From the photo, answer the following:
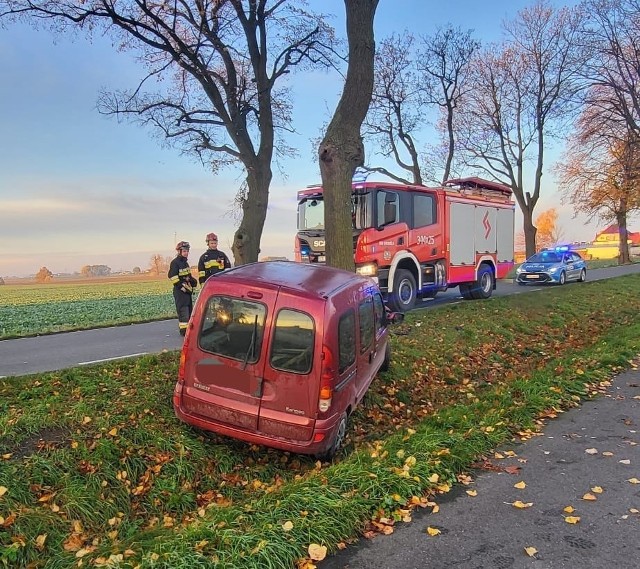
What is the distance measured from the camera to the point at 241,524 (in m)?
3.60

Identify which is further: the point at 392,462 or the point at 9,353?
the point at 9,353

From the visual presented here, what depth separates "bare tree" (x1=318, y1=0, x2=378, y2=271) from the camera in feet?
30.1

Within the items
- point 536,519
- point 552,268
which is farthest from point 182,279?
point 552,268

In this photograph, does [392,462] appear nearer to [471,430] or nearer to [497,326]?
[471,430]

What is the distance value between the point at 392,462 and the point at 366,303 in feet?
7.14

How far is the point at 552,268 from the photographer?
74.5ft

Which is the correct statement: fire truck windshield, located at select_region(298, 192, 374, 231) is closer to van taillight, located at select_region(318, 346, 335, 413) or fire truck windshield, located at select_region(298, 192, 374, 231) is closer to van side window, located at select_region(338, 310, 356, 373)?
van side window, located at select_region(338, 310, 356, 373)

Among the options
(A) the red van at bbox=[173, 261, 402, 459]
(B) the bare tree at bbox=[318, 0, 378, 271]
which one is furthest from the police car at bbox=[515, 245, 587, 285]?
(A) the red van at bbox=[173, 261, 402, 459]

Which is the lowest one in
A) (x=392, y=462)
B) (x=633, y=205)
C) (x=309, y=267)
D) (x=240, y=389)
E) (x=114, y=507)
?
(x=114, y=507)

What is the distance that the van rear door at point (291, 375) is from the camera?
4848 millimetres

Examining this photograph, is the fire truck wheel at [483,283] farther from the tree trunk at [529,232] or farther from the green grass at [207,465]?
the tree trunk at [529,232]

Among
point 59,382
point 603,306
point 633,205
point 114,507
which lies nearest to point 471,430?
point 114,507

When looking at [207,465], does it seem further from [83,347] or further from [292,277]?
[83,347]

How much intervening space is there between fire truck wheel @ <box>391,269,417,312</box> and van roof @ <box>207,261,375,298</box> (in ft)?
23.9
